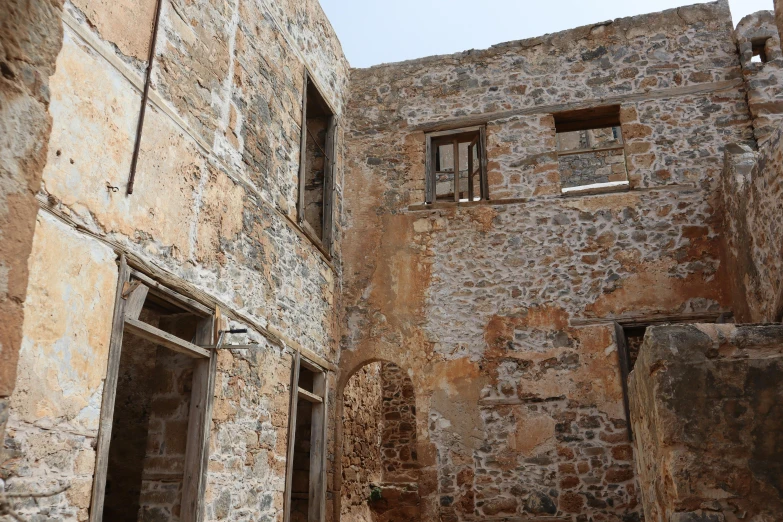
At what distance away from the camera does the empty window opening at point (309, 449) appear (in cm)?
728

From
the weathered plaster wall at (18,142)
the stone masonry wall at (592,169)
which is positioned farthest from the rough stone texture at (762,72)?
the weathered plaster wall at (18,142)

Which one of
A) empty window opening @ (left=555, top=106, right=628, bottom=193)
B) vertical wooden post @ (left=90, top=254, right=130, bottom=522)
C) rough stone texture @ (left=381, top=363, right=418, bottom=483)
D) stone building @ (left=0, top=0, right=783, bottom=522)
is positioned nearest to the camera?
stone building @ (left=0, top=0, right=783, bottom=522)

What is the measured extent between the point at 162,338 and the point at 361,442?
577cm

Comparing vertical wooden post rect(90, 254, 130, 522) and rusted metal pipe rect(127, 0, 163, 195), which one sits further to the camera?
rusted metal pipe rect(127, 0, 163, 195)

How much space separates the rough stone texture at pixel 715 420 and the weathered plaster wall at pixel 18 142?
2.91m

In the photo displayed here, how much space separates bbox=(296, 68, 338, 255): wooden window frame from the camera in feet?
24.3

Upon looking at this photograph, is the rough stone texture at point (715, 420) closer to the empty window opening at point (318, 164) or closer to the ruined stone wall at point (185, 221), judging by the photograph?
the ruined stone wall at point (185, 221)

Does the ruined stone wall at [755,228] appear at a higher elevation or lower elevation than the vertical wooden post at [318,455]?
higher

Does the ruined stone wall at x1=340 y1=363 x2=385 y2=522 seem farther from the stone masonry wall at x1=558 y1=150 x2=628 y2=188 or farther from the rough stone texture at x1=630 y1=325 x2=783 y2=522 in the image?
the stone masonry wall at x1=558 y1=150 x2=628 y2=188

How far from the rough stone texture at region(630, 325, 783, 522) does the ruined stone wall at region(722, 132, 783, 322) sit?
179 centimetres

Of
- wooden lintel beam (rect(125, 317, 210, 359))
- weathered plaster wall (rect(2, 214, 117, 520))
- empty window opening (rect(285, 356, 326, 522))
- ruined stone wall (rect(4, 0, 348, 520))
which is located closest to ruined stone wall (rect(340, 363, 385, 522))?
empty window opening (rect(285, 356, 326, 522))

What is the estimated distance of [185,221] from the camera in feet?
16.7

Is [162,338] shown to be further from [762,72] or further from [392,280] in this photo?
[762,72]

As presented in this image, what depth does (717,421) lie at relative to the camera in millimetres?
3383
